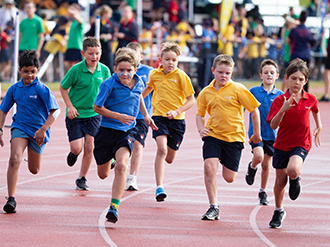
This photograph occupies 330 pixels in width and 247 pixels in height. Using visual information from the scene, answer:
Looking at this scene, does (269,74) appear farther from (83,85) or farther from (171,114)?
(83,85)

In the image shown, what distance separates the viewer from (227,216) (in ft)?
22.1

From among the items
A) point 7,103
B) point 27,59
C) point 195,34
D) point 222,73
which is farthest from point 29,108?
point 195,34

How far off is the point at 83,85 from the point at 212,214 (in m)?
2.57

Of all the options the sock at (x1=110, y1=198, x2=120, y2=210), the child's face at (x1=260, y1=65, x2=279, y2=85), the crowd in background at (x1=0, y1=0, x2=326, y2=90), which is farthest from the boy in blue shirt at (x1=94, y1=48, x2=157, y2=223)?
the crowd in background at (x1=0, y1=0, x2=326, y2=90)

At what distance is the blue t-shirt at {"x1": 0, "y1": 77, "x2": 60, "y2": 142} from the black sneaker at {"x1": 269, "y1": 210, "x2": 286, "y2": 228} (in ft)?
8.28

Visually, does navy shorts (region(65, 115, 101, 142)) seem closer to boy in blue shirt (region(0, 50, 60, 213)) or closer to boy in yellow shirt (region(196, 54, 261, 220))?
boy in blue shirt (region(0, 50, 60, 213))

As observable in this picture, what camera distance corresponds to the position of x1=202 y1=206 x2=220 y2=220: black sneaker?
6473 mm

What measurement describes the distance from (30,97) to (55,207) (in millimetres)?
1211

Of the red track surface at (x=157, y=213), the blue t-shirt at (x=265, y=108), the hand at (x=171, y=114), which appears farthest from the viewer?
the blue t-shirt at (x=265, y=108)

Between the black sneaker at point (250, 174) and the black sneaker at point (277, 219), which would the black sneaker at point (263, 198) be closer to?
the black sneaker at point (250, 174)

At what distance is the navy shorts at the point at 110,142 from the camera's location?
6520 mm

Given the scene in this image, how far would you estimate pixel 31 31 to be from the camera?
1608cm

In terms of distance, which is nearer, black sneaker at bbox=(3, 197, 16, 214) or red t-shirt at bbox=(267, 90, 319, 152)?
red t-shirt at bbox=(267, 90, 319, 152)

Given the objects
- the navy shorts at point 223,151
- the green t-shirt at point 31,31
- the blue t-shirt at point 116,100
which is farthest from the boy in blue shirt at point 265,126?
the green t-shirt at point 31,31
